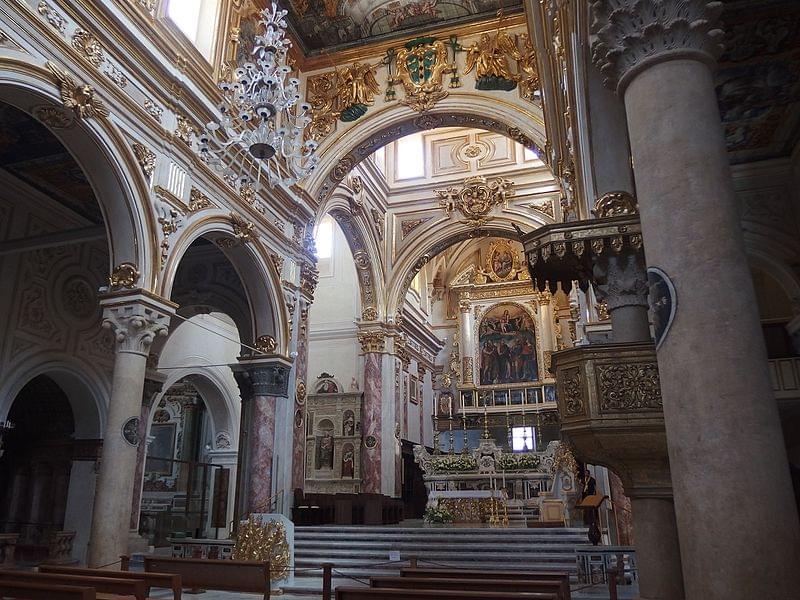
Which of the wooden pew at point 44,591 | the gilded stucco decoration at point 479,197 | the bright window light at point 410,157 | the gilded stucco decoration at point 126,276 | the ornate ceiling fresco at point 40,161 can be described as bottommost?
the wooden pew at point 44,591

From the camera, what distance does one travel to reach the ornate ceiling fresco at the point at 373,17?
1366 cm

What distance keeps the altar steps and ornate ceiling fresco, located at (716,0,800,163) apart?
6.40m

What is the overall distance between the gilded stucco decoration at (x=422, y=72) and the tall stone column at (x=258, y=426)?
6393mm

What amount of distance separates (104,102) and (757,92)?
7791 millimetres

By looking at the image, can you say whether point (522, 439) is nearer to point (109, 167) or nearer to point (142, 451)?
point (142, 451)

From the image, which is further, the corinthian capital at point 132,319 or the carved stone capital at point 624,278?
the corinthian capital at point 132,319

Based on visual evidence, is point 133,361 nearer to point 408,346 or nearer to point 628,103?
point 628,103

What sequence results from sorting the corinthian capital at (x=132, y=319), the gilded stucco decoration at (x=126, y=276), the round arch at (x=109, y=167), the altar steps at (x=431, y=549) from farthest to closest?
the altar steps at (x=431, y=549)
the gilded stucco decoration at (x=126, y=276)
the corinthian capital at (x=132, y=319)
the round arch at (x=109, y=167)

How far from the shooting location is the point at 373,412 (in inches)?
743

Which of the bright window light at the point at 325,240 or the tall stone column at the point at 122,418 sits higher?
the bright window light at the point at 325,240

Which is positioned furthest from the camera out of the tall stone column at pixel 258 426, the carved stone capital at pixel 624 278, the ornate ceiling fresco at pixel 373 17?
the ornate ceiling fresco at pixel 373 17

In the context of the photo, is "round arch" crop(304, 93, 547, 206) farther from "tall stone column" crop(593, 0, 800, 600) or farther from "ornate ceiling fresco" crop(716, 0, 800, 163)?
"tall stone column" crop(593, 0, 800, 600)

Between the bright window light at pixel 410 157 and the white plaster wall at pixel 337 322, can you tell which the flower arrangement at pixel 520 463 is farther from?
the bright window light at pixel 410 157

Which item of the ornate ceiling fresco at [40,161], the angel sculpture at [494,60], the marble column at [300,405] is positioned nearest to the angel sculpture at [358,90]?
the angel sculpture at [494,60]
